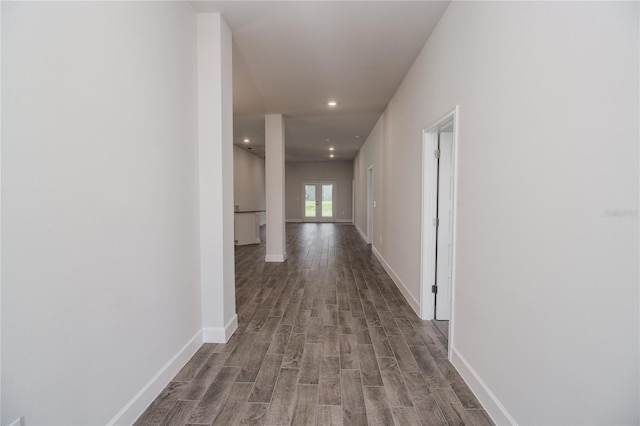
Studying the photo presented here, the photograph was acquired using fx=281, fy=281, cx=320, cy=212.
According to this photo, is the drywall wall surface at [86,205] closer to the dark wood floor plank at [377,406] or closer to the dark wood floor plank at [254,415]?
the dark wood floor plank at [254,415]

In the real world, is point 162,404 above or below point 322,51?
below

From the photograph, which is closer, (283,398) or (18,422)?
(18,422)

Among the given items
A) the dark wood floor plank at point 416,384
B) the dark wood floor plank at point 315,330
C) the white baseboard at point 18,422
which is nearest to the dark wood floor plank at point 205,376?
the dark wood floor plank at point 315,330

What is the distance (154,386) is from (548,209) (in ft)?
7.65

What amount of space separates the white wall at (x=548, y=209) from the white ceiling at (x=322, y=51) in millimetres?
623

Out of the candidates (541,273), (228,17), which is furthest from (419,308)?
(228,17)

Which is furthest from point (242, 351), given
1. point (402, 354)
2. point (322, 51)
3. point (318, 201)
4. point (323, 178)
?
point (323, 178)

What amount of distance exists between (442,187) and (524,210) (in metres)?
1.48

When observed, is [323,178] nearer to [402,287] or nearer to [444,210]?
[402,287]

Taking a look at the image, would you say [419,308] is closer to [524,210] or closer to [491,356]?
[491,356]

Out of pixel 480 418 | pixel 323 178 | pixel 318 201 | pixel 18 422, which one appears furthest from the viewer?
pixel 318 201

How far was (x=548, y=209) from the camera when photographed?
3.90 ft

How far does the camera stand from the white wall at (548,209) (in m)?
0.91

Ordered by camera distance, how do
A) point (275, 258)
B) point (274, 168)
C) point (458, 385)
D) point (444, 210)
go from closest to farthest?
point (458, 385) → point (444, 210) → point (274, 168) → point (275, 258)
